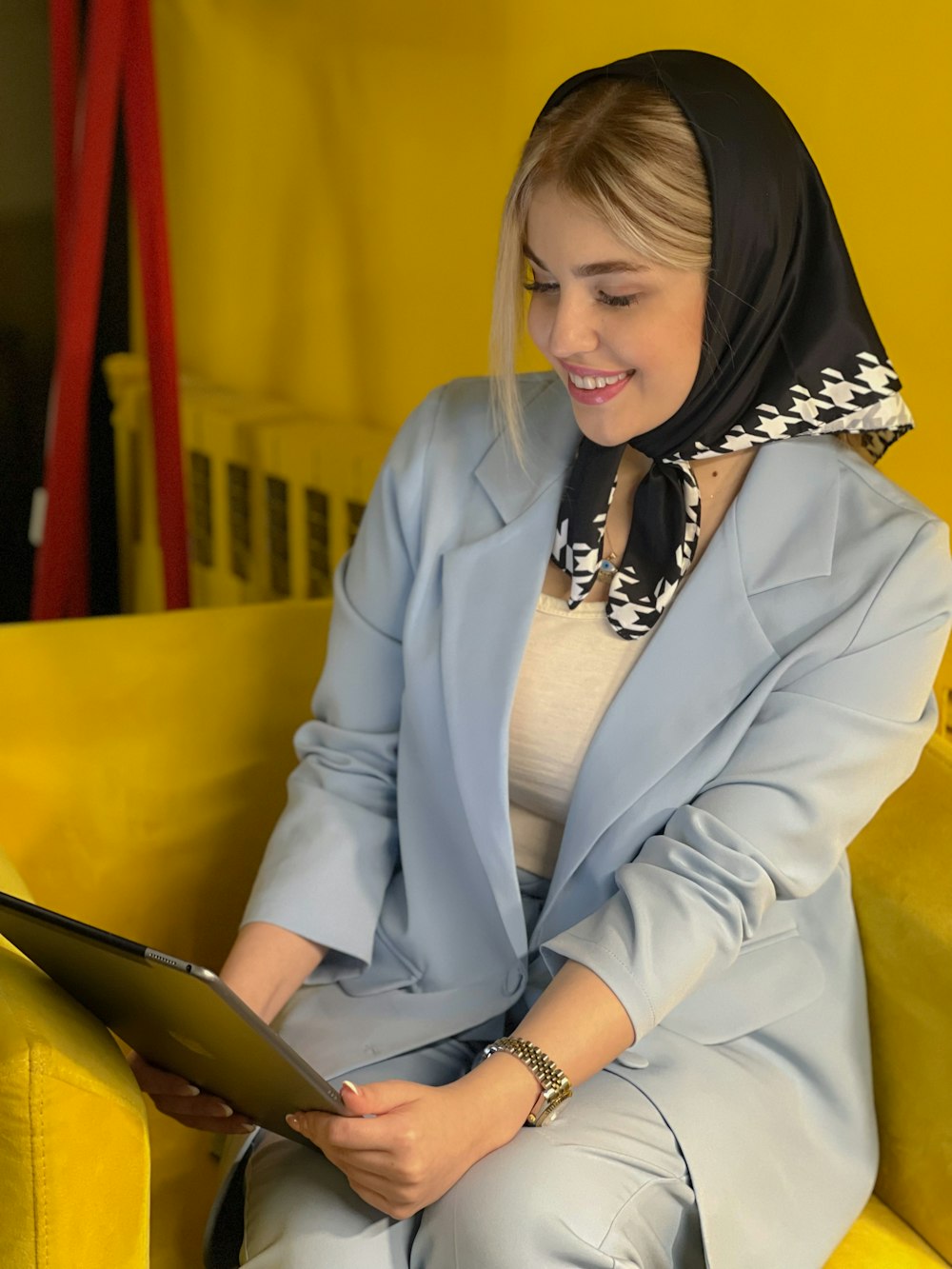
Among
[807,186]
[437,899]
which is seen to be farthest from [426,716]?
[807,186]

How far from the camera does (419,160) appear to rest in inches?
83.5

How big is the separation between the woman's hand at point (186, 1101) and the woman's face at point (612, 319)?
614 mm

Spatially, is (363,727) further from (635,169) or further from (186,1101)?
(635,169)

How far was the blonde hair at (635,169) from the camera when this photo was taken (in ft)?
3.78

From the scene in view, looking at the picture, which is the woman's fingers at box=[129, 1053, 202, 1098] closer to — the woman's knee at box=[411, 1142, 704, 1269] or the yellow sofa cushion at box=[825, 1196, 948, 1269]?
the woman's knee at box=[411, 1142, 704, 1269]

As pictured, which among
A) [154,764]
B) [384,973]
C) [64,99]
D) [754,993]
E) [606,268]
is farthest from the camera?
[64,99]

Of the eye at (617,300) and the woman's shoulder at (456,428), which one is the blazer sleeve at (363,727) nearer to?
the woman's shoulder at (456,428)

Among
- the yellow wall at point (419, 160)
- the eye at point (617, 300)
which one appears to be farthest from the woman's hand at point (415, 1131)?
the yellow wall at point (419, 160)

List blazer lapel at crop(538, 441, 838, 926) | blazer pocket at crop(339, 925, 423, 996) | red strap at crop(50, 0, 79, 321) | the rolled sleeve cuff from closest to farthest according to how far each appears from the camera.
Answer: the rolled sleeve cuff, blazer lapel at crop(538, 441, 838, 926), blazer pocket at crop(339, 925, 423, 996), red strap at crop(50, 0, 79, 321)

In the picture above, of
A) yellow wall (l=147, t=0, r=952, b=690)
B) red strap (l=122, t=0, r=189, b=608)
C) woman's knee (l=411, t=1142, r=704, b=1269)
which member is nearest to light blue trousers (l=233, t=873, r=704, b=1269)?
woman's knee (l=411, t=1142, r=704, b=1269)

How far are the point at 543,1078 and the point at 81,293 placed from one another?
1.43m

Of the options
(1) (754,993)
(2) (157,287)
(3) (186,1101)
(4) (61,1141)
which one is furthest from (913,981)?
(2) (157,287)

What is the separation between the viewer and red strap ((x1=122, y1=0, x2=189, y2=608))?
2.14 m

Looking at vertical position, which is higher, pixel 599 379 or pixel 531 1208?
pixel 599 379
